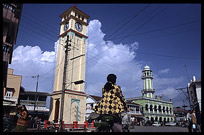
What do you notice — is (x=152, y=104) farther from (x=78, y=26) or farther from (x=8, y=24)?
(x=8, y=24)

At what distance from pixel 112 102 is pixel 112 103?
24mm

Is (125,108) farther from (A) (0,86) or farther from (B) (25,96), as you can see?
(B) (25,96)

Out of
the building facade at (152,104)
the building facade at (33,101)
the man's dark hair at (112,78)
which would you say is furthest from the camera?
the building facade at (152,104)

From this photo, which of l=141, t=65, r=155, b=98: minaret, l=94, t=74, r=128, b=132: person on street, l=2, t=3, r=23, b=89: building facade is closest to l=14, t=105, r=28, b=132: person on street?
l=94, t=74, r=128, b=132: person on street

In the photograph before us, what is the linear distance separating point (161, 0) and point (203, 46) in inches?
56.7

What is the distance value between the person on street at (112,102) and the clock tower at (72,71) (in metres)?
13.4

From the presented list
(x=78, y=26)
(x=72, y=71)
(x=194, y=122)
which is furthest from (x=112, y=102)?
(x=78, y=26)

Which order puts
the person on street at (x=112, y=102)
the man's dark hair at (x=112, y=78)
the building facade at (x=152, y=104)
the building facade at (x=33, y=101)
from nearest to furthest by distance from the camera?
the person on street at (x=112, y=102) < the man's dark hair at (x=112, y=78) < the building facade at (x=33, y=101) < the building facade at (x=152, y=104)

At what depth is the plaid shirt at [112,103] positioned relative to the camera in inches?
150

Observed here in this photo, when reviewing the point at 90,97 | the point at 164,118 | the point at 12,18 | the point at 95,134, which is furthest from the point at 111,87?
the point at 164,118

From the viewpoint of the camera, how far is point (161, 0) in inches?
148

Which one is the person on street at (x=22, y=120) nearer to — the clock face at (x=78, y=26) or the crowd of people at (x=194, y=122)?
the crowd of people at (x=194, y=122)

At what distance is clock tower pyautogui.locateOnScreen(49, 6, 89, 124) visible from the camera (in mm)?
17797

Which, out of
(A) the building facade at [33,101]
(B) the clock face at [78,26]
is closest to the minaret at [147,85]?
(A) the building facade at [33,101]
